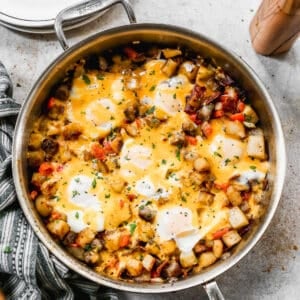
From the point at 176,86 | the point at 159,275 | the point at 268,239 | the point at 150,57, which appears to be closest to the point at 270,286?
the point at 268,239

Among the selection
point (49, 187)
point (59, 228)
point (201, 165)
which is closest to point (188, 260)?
point (201, 165)

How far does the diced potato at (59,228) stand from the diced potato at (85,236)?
0.06 meters

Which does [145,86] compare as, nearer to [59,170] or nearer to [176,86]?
[176,86]

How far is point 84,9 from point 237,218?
3.84ft

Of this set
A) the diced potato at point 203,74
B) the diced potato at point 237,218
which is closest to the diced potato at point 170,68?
the diced potato at point 203,74

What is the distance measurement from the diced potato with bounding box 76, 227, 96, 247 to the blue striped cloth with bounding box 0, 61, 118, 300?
0.41ft

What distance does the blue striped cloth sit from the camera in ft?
8.57

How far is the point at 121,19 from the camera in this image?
310 cm

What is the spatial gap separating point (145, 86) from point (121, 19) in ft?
1.60

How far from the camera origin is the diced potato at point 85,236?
2611 mm

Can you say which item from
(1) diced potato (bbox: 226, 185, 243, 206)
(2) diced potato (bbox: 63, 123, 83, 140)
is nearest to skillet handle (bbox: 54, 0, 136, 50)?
(2) diced potato (bbox: 63, 123, 83, 140)

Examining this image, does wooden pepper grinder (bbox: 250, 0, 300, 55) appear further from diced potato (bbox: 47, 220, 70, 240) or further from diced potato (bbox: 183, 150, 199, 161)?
diced potato (bbox: 47, 220, 70, 240)

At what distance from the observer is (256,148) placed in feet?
8.97

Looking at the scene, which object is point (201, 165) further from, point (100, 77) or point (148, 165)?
point (100, 77)
